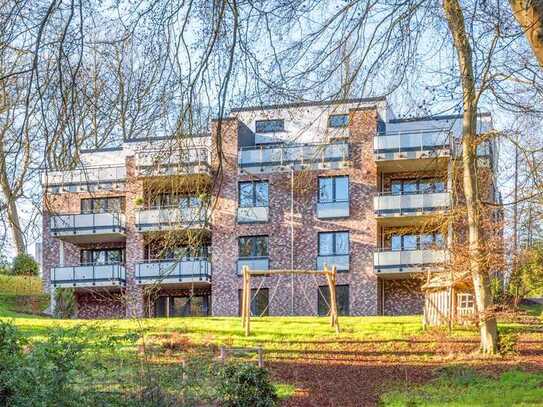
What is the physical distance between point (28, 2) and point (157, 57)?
3.17ft

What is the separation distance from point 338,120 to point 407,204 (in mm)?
23703

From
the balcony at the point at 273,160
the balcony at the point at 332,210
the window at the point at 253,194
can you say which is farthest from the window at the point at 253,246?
the balcony at the point at 273,160

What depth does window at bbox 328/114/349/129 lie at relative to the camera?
302 inches

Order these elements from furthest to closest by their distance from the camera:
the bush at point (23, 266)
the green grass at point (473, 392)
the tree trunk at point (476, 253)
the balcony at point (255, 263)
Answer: the bush at point (23, 266) → the balcony at point (255, 263) → the tree trunk at point (476, 253) → the green grass at point (473, 392)

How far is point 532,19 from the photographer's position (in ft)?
18.3

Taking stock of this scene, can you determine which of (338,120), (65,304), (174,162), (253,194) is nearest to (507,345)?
(253,194)

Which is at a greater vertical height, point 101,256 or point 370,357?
point 101,256

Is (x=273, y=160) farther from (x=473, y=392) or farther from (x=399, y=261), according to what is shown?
(x=473, y=392)

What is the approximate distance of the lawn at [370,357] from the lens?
48.5 feet

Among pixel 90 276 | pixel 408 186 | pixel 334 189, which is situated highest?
pixel 408 186

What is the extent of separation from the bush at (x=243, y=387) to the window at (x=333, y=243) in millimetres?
20396

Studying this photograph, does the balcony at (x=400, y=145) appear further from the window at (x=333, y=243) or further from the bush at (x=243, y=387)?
the bush at (x=243, y=387)

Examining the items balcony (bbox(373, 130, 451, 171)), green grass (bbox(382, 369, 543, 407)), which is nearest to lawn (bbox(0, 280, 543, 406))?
green grass (bbox(382, 369, 543, 407))

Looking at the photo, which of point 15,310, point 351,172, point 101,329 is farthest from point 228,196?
point 101,329
